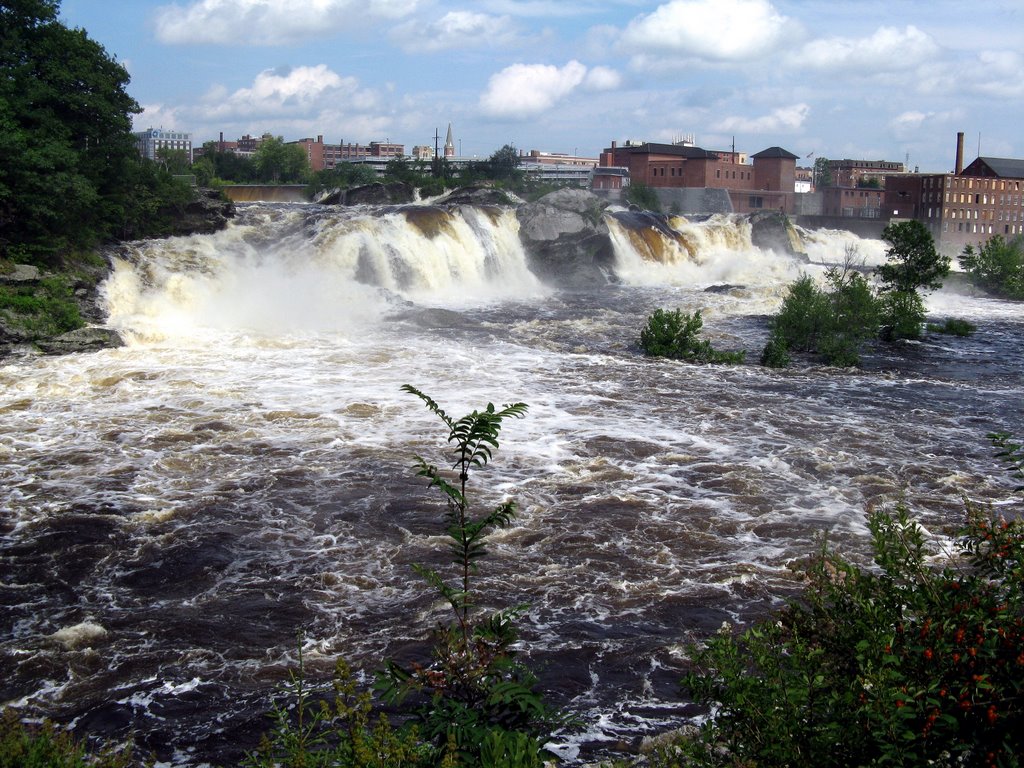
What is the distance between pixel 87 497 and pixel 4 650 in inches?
165

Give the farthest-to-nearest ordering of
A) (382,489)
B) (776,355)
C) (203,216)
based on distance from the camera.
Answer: (203,216) → (776,355) → (382,489)

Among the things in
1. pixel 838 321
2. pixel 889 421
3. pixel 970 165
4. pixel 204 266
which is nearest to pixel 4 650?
pixel 889 421

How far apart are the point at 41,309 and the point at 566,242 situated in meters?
22.5

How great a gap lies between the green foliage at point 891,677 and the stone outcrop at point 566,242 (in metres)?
35.0

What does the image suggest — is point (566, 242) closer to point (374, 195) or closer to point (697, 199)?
point (374, 195)

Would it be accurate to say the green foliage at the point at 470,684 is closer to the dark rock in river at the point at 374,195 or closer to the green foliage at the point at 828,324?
the green foliage at the point at 828,324

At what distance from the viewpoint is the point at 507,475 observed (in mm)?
14344

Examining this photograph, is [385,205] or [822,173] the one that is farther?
[822,173]

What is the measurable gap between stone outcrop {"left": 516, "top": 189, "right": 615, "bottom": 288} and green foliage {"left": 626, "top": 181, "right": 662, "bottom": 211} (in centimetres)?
2345

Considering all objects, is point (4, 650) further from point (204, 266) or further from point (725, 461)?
point (204, 266)

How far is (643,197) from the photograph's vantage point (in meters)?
65.8

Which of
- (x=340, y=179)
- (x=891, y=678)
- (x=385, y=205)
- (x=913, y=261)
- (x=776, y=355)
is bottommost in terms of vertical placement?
(x=776, y=355)

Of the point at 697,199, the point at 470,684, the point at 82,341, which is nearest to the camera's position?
the point at 470,684

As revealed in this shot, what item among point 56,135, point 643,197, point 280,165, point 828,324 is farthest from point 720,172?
point 56,135
